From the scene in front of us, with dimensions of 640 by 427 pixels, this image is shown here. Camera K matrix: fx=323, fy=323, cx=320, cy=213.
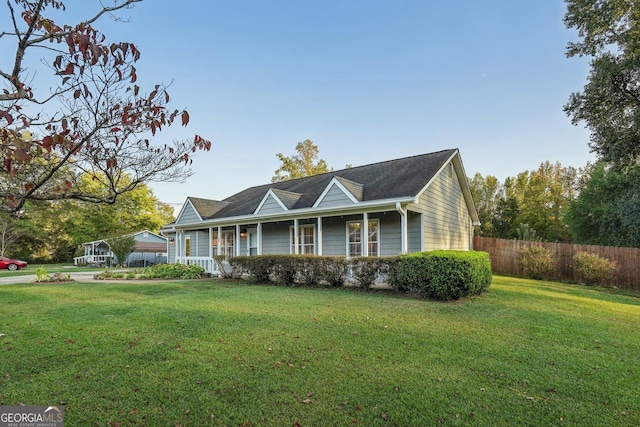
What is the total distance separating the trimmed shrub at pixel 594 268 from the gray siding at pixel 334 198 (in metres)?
10.5

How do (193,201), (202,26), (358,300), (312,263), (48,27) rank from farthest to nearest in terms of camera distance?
(193,201) < (312,263) < (202,26) < (358,300) < (48,27)

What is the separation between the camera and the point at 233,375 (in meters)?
3.55

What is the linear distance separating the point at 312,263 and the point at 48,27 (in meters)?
9.33

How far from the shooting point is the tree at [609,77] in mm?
12117

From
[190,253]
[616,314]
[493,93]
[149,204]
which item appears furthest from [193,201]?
[149,204]

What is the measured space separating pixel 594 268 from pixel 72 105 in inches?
692

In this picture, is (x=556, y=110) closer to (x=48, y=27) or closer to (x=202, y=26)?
(x=202, y=26)

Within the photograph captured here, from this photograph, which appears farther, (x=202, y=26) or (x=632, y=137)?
(x=632, y=137)

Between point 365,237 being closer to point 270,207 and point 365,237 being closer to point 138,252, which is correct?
point 270,207

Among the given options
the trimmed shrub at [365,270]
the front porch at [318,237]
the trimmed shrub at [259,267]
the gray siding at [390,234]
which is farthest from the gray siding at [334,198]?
the trimmed shrub at [259,267]

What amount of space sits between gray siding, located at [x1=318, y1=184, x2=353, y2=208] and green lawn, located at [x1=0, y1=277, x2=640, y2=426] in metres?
5.73

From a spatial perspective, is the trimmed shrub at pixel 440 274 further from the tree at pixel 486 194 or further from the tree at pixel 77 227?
the tree at pixel 77 227

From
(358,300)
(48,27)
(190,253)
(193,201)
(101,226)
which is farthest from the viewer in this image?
(101,226)

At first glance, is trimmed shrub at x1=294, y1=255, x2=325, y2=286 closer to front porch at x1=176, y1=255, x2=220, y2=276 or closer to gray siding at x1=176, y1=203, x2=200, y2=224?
front porch at x1=176, y1=255, x2=220, y2=276
